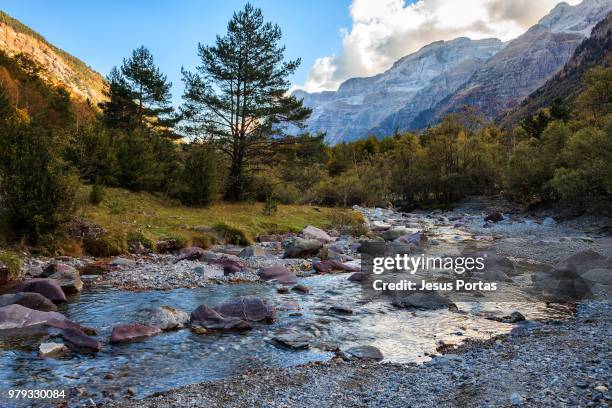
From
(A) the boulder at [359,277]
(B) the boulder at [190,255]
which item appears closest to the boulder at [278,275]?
(A) the boulder at [359,277]

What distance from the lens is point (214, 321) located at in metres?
10.0

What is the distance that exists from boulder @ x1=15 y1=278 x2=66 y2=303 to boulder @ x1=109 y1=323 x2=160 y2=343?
11.6 feet

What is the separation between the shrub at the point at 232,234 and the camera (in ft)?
75.1

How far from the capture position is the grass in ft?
66.1

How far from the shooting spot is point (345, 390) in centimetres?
664

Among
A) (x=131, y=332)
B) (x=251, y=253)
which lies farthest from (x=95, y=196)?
(x=131, y=332)

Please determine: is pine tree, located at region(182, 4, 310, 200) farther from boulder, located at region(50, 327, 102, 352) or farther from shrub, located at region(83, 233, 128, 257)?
boulder, located at region(50, 327, 102, 352)

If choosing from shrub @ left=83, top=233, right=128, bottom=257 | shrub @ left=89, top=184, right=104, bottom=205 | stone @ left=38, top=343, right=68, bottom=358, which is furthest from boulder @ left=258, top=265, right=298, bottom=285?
shrub @ left=89, top=184, right=104, bottom=205

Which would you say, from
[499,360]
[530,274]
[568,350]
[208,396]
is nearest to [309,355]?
[208,396]

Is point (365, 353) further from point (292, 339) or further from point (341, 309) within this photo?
point (341, 309)

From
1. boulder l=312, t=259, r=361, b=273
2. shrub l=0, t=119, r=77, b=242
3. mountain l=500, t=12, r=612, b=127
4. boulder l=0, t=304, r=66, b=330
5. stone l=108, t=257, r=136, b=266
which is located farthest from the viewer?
mountain l=500, t=12, r=612, b=127

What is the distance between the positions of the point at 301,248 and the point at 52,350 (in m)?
13.5

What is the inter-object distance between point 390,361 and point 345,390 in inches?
70.8

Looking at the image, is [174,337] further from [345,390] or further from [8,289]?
[8,289]
